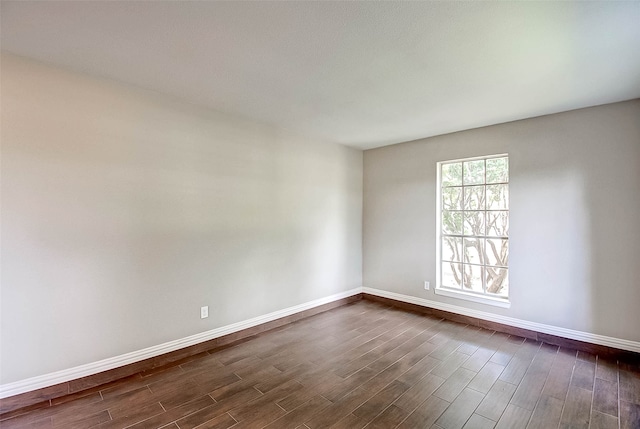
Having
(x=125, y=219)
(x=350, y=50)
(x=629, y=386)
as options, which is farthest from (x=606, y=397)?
(x=125, y=219)

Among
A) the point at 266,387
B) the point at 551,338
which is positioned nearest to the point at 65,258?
the point at 266,387

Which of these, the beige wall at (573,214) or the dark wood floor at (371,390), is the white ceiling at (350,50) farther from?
the dark wood floor at (371,390)

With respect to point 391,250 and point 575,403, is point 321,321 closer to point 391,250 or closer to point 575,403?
point 391,250

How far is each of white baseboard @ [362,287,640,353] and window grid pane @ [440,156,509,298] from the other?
0.93 feet

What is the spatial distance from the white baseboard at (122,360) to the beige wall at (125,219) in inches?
2.1

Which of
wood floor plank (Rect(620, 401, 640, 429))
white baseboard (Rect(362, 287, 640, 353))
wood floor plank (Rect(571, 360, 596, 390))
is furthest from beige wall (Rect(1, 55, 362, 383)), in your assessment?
wood floor plank (Rect(620, 401, 640, 429))

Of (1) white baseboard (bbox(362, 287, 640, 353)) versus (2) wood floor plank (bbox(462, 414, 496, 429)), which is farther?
(1) white baseboard (bbox(362, 287, 640, 353))

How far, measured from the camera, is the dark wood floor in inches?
77.7

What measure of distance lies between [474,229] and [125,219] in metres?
3.97

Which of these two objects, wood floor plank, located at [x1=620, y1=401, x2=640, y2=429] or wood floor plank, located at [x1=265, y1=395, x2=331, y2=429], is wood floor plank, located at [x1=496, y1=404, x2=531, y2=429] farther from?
wood floor plank, located at [x1=265, y1=395, x2=331, y2=429]

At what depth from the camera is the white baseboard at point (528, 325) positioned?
9.29ft

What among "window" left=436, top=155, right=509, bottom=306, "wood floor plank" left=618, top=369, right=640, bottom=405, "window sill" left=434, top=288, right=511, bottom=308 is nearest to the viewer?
"wood floor plank" left=618, top=369, right=640, bottom=405

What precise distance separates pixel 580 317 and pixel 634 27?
2.66 m

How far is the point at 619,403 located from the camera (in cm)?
216
